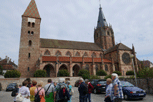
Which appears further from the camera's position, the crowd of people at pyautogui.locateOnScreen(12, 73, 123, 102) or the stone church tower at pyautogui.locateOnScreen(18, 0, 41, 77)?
the stone church tower at pyautogui.locateOnScreen(18, 0, 41, 77)

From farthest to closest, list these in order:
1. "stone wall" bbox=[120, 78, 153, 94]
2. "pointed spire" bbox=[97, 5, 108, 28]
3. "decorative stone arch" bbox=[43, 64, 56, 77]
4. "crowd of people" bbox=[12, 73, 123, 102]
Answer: "pointed spire" bbox=[97, 5, 108, 28] → "decorative stone arch" bbox=[43, 64, 56, 77] → "stone wall" bbox=[120, 78, 153, 94] → "crowd of people" bbox=[12, 73, 123, 102]

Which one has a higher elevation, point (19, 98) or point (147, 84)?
point (19, 98)

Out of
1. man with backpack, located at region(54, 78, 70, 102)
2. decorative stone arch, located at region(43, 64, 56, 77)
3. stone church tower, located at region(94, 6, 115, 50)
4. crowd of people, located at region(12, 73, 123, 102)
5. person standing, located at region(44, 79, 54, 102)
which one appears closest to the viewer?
crowd of people, located at region(12, 73, 123, 102)

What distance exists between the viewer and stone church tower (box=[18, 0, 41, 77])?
3009cm

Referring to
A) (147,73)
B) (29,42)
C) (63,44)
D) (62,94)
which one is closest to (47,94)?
(62,94)

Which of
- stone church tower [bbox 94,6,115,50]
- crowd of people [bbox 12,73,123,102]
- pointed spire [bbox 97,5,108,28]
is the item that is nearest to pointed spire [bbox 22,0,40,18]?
stone church tower [bbox 94,6,115,50]

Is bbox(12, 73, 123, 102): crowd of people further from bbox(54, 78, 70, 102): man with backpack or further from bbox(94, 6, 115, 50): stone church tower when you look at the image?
bbox(94, 6, 115, 50): stone church tower

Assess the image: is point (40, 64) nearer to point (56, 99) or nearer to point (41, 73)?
point (41, 73)

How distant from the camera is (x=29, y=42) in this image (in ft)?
107

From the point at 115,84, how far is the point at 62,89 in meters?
1.98

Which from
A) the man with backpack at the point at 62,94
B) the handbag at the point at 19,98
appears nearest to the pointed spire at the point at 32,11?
the handbag at the point at 19,98

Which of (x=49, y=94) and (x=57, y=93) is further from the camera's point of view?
(x=49, y=94)

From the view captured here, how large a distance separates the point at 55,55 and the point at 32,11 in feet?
52.3

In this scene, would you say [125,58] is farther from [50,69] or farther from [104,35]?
[50,69]
